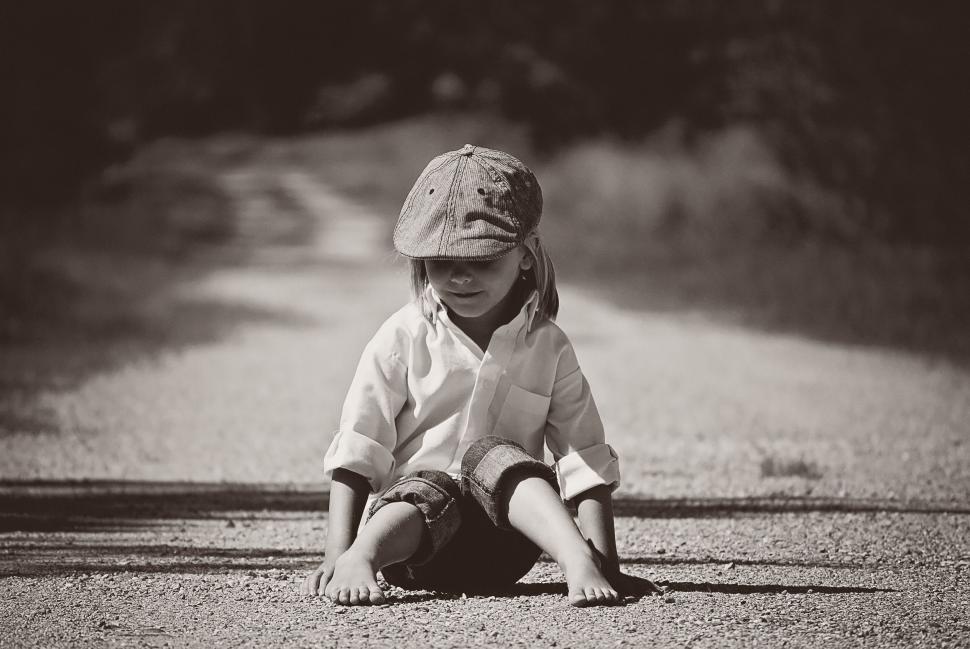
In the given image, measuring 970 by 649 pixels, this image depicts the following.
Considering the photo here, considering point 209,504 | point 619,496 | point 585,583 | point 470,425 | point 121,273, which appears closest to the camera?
point 585,583

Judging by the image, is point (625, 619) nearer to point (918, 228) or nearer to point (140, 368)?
point (140, 368)

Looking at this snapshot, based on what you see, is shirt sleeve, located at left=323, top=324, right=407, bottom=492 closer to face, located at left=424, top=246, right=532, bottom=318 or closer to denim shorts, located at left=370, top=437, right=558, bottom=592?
denim shorts, located at left=370, top=437, right=558, bottom=592

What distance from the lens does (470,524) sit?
11.2ft

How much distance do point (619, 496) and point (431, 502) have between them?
2.06m

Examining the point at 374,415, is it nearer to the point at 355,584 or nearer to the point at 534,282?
the point at 355,584

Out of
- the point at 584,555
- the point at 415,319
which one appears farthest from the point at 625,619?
the point at 415,319

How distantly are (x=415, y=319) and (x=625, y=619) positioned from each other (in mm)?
857

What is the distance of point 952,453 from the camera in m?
6.14

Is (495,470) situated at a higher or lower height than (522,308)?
lower

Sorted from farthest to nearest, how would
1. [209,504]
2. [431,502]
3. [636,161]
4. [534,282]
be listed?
[636,161]
[209,504]
[534,282]
[431,502]

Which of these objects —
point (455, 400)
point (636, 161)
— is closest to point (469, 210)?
point (455, 400)

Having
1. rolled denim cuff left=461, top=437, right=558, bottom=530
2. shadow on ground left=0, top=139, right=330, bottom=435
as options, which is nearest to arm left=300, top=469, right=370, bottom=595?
rolled denim cuff left=461, top=437, right=558, bottom=530

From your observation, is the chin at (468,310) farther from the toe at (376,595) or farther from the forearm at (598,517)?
the toe at (376,595)

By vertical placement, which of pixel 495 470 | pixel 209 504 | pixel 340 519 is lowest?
pixel 209 504
